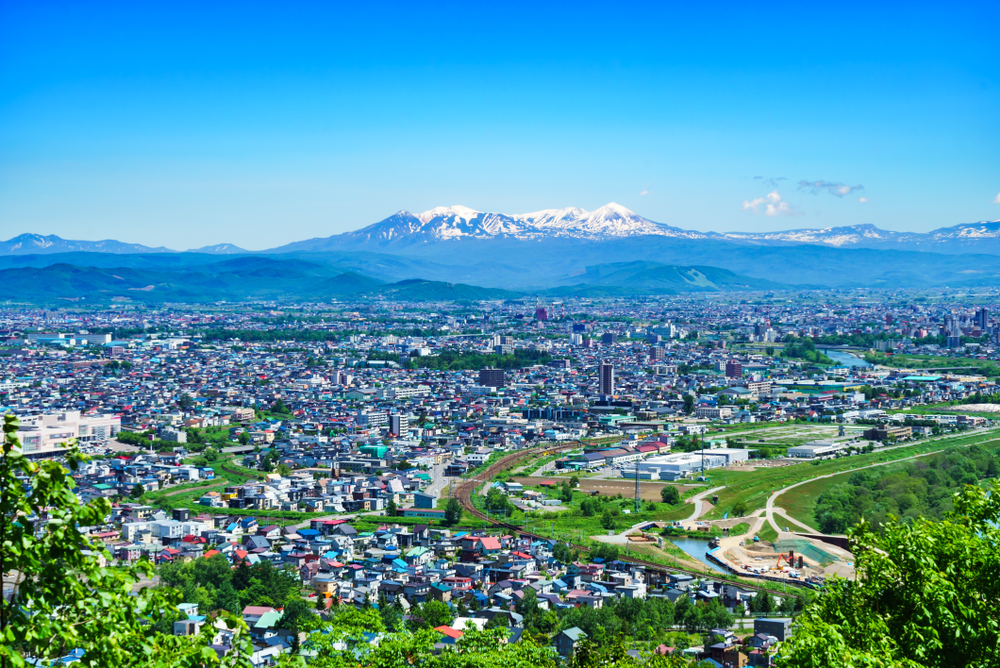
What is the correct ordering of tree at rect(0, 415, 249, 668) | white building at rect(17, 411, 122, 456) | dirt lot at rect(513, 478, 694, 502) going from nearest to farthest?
tree at rect(0, 415, 249, 668), dirt lot at rect(513, 478, 694, 502), white building at rect(17, 411, 122, 456)

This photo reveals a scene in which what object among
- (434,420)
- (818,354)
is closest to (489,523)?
(434,420)

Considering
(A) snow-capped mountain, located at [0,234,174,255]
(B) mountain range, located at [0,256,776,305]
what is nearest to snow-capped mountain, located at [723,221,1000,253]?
(B) mountain range, located at [0,256,776,305]

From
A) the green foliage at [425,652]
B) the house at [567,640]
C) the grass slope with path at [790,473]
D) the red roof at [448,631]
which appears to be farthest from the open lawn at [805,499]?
the green foliage at [425,652]

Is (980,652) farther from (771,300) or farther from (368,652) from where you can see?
(771,300)

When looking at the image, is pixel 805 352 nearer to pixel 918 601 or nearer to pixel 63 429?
pixel 63 429

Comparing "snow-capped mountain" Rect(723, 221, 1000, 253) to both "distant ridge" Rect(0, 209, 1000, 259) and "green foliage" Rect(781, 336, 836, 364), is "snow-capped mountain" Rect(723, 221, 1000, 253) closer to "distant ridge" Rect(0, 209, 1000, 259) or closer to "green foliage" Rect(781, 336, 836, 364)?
"distant ridge" Rect(0, 209, 1000, 259)

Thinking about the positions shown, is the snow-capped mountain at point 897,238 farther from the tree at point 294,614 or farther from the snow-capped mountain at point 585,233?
the tree at point 294,614
